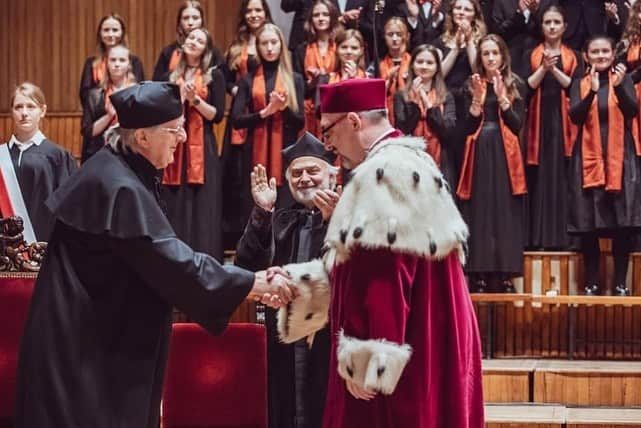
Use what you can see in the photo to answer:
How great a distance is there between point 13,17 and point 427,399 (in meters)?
8.17

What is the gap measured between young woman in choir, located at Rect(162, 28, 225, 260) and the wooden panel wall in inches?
95.2

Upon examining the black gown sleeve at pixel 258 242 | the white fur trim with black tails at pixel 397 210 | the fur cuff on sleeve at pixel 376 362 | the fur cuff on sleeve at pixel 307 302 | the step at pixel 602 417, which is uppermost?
the white fur trim with black tails at pixel 397 210

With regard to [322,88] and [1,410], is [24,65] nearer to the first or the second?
[1,410]

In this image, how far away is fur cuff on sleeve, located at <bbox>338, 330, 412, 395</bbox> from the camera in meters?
3.26

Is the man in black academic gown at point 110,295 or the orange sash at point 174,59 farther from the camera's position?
the orange sash at point 174,59

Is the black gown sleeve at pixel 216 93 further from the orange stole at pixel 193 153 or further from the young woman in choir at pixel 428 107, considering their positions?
the young woman in choir at pixel 428 107

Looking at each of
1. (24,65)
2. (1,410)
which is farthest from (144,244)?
(24,65)

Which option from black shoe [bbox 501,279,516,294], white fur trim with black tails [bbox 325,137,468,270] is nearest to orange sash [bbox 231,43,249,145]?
black shoe [bbox 501,279,516,294]

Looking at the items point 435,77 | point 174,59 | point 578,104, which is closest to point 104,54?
point 174,59

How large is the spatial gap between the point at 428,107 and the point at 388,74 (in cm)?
56

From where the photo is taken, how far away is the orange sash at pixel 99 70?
27.7ft

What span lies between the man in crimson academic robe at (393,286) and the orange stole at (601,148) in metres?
4.35

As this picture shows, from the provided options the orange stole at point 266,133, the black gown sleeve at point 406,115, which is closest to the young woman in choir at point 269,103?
the orange stole at point 266,133

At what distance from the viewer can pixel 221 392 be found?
473 cm
